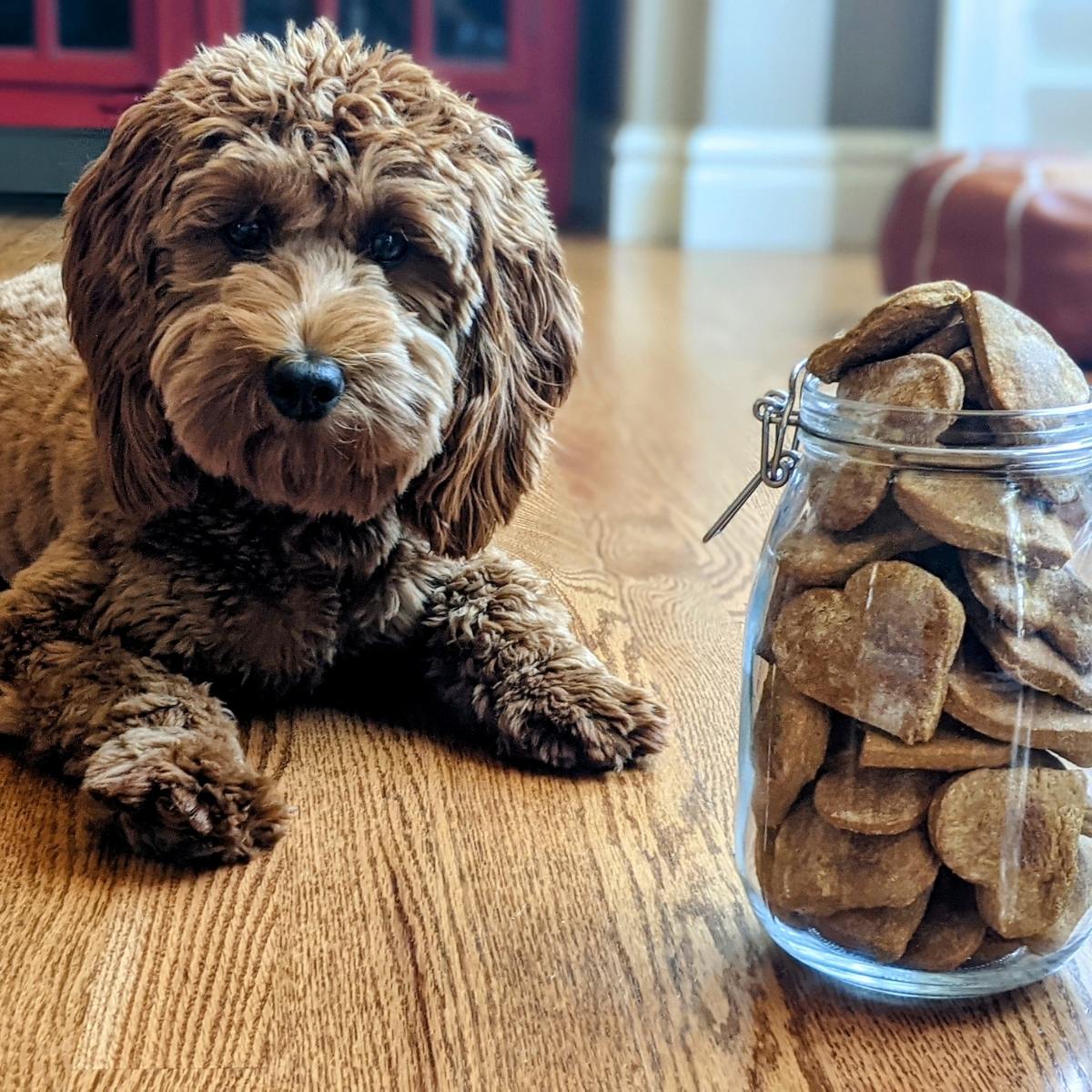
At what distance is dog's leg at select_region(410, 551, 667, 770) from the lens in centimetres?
112

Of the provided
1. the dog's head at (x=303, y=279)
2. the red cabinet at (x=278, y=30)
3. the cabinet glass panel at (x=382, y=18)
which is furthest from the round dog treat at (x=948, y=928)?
the cabinet glass panel at (x=382, y=18)

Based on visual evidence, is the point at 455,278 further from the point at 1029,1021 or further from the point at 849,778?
the point at 1029,1021

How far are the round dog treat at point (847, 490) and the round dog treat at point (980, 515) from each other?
1cm

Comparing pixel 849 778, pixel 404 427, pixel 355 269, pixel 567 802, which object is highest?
pixel 355 269

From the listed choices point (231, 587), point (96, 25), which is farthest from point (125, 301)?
point (96, 25)

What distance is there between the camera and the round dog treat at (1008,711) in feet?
2.53

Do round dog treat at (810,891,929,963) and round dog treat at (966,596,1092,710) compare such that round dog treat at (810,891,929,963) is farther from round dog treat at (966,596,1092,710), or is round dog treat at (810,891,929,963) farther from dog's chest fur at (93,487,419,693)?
A: dog's chest fur at (93,487,419,693)

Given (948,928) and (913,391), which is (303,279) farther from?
(948,928)

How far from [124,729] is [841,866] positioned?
1.74 feet

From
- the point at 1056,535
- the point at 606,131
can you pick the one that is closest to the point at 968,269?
the point at 606,131

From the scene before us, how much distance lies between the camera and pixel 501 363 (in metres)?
1.13

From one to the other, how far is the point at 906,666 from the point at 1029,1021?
0.72ft

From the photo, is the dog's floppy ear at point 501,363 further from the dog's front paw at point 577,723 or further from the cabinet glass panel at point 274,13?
the cabinet glass panel at point 274,13

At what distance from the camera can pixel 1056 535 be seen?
0.79 m
